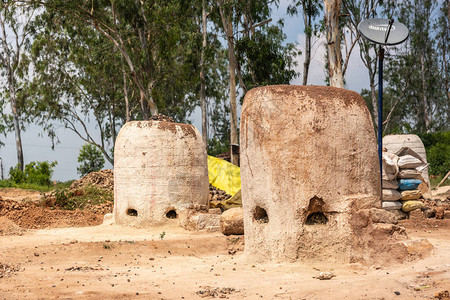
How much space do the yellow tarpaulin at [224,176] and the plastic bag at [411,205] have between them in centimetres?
572

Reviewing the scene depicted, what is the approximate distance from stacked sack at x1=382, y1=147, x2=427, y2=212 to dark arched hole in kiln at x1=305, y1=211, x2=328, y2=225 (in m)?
4.41

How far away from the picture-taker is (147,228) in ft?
30.7

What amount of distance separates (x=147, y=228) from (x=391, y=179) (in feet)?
15.1

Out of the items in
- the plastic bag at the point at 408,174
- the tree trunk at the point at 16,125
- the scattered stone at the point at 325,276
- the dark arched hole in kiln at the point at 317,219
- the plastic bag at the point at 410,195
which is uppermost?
the tree trunk at the point at 16,125

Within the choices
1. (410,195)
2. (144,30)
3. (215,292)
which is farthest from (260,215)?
(144,30)

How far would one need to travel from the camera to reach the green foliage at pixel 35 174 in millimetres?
22547

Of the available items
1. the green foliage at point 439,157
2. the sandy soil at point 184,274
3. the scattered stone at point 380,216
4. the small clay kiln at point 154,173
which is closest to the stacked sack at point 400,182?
the sandy soil at point 184,274

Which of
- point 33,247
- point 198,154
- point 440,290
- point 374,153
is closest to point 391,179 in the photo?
point 198,154

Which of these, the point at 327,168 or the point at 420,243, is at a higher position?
the point at 327,168

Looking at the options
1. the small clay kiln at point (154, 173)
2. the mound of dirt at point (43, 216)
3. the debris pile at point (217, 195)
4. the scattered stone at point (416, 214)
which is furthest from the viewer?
the debris pile at point (217, 195)

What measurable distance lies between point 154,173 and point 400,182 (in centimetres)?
462

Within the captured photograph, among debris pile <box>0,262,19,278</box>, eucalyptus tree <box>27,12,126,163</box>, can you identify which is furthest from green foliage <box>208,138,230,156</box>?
debris pile <box>0,262,19,278</box>

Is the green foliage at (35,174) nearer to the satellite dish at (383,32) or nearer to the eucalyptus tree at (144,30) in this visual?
the eucalyptus tree at (144,30)

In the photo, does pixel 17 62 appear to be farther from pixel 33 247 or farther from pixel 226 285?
pixel 226 285
